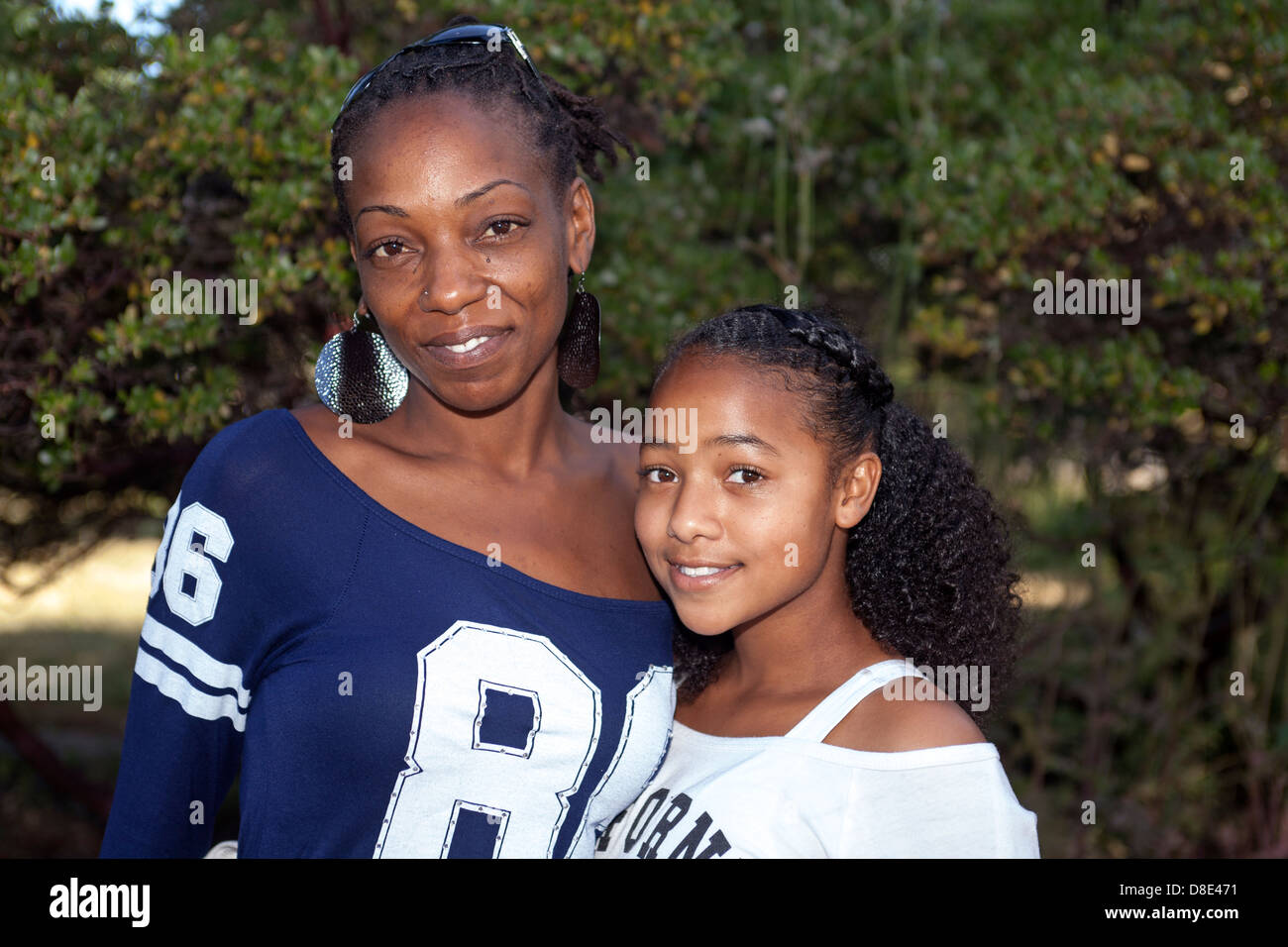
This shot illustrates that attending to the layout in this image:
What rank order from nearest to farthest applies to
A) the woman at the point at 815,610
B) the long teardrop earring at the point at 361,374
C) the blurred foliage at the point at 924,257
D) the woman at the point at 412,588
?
the woman at the point at 815,610
the woman at the point at 412,588
the long teardrop earring at the point at 361,374
the blurred foliage at the point at 924,257

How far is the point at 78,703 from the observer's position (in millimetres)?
6059

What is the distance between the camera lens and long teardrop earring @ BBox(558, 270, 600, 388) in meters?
2.50

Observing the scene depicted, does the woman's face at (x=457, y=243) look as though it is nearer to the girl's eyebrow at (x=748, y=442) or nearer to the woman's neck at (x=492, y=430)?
the woman's neck at (x=492, y=430)

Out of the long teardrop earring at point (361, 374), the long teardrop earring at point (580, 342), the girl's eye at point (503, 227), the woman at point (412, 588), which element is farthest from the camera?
the long teardrop earring at point (580, 342)

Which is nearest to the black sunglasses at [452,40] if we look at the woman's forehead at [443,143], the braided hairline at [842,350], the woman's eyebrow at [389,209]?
the woman's forehead at [443,143]

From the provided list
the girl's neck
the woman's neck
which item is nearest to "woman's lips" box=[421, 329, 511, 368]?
the woman's neck

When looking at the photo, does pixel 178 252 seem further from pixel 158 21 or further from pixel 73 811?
pixel 73 811

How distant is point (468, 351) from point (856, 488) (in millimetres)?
776

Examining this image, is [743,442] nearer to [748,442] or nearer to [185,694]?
[748,442]

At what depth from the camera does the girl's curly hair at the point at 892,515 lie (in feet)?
7.15

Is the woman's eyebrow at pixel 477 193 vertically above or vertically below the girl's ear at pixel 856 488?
above

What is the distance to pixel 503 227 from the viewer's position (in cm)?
213
